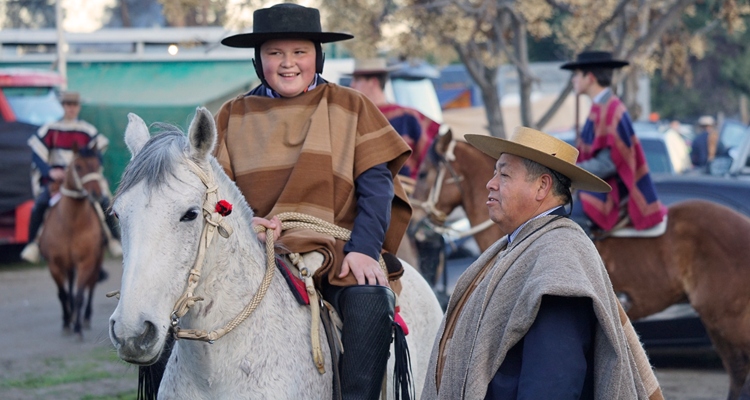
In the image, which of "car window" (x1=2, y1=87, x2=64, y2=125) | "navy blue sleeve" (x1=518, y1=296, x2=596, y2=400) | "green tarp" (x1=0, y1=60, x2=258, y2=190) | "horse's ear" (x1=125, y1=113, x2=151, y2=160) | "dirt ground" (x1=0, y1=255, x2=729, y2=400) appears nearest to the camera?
"navy blue sleeve" (x1=518, y1=296, x2=596, y2=400)

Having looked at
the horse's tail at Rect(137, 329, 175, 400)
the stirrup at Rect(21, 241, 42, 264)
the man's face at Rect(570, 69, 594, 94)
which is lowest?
the stirrup at Rect(21, 241, 42, 264)

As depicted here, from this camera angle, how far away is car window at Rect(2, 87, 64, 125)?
53.7 ft

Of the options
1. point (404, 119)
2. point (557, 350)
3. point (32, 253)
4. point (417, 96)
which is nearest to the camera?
point (557, 350)

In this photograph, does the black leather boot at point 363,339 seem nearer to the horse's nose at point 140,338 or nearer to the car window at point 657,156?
the horse's nose at point 140,338

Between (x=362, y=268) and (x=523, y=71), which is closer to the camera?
(x=362, y=268)

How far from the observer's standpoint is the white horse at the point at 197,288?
303 cm

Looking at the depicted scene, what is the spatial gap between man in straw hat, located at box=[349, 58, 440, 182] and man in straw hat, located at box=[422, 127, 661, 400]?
5468 millimetres

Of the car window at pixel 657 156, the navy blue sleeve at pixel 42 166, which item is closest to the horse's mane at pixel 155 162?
the navy blue sleeve at pixel 42 166

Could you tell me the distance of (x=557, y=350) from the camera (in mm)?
2602

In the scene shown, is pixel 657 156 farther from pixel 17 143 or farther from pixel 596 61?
pixel 17 143

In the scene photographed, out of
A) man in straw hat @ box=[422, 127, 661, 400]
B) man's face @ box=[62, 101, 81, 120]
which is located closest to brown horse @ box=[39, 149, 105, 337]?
man's face @ box=[62, 101, 81, 120]

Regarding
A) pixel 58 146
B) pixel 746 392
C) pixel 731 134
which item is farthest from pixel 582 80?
pixel 731 134

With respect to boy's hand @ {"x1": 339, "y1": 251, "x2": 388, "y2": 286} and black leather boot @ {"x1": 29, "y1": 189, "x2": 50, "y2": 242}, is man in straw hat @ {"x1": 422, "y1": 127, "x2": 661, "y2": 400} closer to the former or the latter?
boy's hand @ {"x1": 339, "y1": 251, "x2": 388, "y2": 286}

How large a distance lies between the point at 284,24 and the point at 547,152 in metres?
1.49
